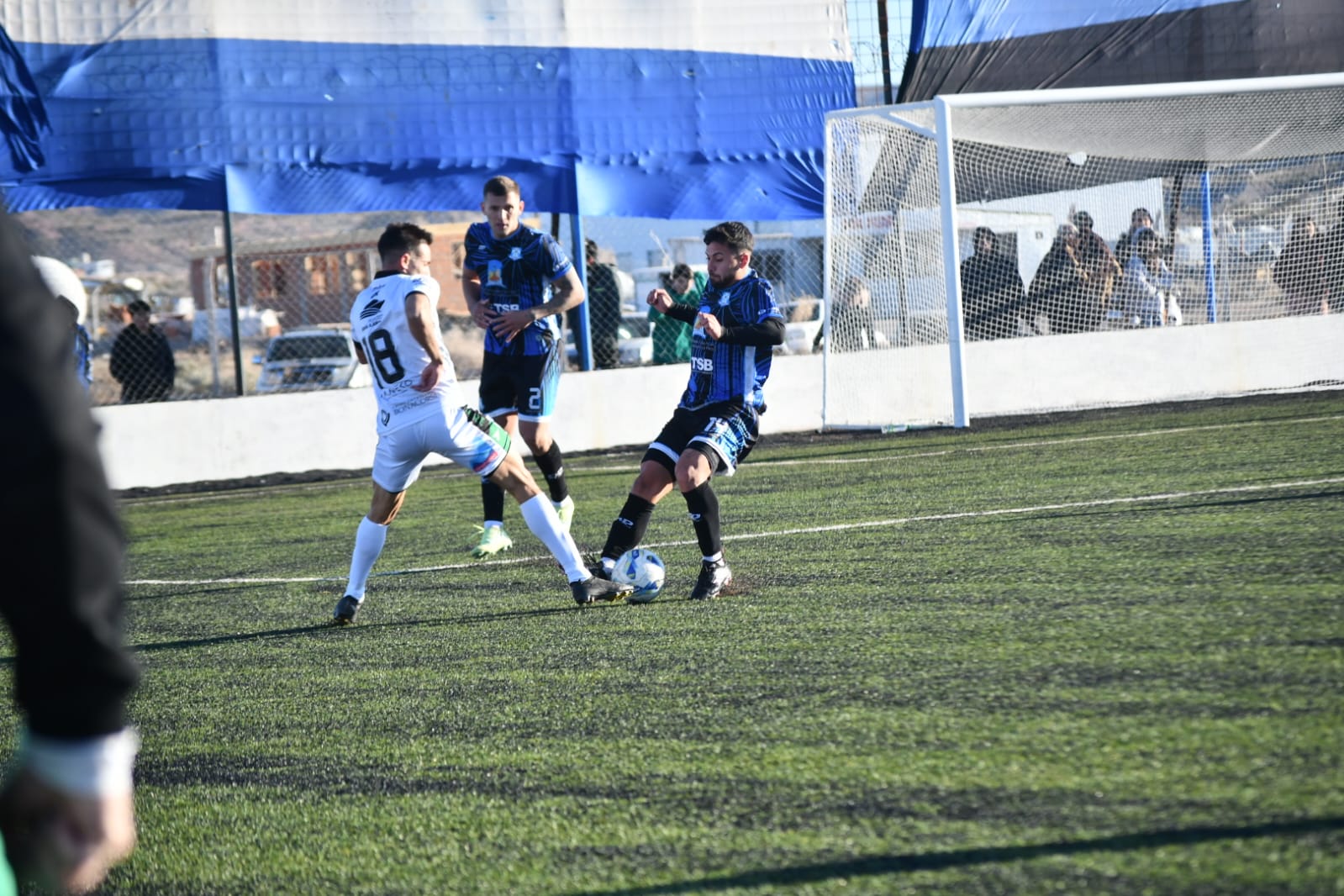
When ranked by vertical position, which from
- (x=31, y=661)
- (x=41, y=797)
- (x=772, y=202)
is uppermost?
(x=772, y=202)

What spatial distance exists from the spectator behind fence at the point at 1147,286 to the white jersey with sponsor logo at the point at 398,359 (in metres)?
11.2

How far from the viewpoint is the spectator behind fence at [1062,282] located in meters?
16.2

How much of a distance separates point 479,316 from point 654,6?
9014 mm

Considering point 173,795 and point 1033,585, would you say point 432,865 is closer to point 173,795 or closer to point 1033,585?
point 173,795

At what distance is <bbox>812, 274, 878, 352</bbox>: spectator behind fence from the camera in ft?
52.1

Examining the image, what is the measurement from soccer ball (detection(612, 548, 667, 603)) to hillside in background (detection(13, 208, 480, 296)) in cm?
4183

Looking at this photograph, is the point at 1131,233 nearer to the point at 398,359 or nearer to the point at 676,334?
the point at 676,334

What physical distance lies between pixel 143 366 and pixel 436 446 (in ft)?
31.1

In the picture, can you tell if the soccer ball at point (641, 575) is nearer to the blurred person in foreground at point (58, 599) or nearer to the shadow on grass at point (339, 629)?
the shadow on grass at point (339, 629)

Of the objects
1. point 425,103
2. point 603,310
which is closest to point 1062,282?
point 603,310

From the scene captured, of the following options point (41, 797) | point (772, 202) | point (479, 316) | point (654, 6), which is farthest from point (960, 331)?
point (41, 797)

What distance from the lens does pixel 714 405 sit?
716 centimetres

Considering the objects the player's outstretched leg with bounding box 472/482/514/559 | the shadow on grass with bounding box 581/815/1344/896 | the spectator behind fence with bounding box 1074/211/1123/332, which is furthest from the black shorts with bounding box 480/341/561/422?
the spectator behind fence with bounding box 1074/211/1123/332

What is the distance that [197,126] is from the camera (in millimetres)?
15922
